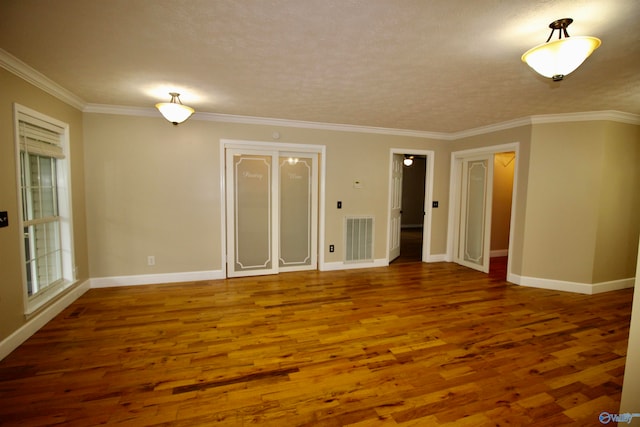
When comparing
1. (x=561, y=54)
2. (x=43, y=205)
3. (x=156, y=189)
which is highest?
(x=561, y=54)

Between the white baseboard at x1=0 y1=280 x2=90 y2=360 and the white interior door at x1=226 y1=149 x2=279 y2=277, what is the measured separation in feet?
6.20

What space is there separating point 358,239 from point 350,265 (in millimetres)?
490

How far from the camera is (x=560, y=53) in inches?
68.4

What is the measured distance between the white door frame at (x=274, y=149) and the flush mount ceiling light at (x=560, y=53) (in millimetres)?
3235

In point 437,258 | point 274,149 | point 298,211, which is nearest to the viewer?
point 274,149

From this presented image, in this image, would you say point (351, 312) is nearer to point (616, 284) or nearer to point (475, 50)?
point (475, 50)

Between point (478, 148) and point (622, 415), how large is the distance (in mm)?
4312

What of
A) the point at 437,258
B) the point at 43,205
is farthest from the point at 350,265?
the point at 43,205

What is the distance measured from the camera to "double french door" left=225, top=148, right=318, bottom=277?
14.7ft

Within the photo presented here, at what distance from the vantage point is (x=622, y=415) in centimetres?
144

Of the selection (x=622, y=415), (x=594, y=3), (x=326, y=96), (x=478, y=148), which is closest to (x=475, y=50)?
(x=594, y=3)

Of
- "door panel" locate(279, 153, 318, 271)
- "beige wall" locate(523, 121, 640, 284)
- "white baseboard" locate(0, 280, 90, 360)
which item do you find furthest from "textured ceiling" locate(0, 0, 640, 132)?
"white baseboard" locate(0, 280, 90, 360)

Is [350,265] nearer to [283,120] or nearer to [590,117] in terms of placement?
[283,120]

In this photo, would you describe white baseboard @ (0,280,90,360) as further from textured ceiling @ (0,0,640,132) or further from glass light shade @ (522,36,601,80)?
glass light shade @ (522,36,601,80)
